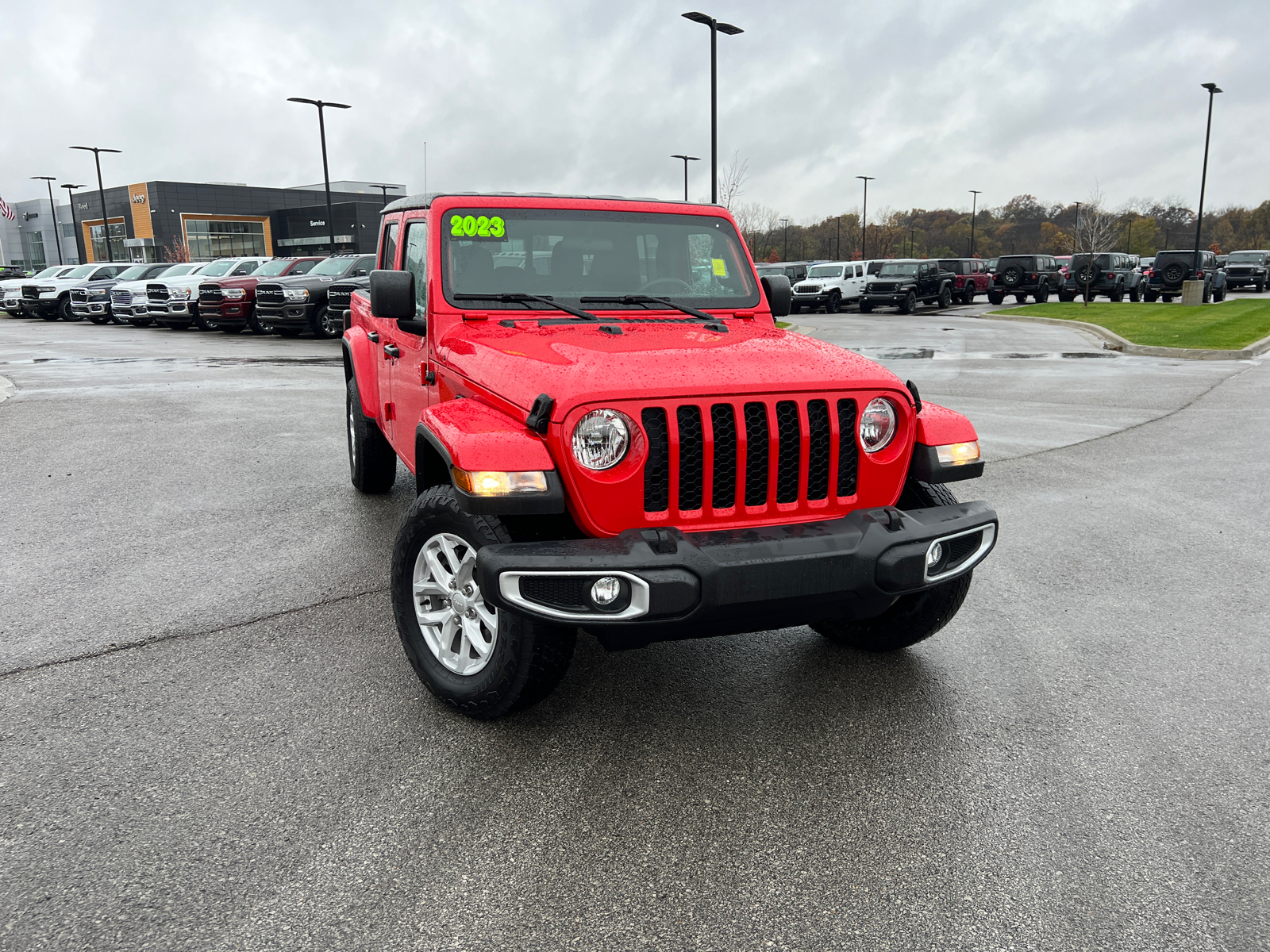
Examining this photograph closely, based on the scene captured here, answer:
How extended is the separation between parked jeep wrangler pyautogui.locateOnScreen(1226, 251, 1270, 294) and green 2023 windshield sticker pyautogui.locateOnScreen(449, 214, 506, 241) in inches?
2050

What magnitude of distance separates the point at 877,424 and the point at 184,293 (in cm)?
2520

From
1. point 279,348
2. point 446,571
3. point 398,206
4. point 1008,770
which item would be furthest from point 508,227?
point 279,348

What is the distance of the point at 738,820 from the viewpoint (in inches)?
116

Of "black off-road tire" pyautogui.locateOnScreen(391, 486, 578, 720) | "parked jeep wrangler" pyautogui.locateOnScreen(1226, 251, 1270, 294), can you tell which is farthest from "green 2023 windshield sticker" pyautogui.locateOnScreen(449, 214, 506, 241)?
"parked jeep wrangler" pyautogui.locateOnScreen(1226, 251, 1270, 294)

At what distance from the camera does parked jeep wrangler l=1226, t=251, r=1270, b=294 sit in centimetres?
4656

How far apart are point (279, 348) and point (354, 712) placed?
1728 centimetres

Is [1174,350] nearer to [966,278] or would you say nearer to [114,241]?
[966,278]

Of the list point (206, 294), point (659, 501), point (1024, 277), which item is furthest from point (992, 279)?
point (659, 501)

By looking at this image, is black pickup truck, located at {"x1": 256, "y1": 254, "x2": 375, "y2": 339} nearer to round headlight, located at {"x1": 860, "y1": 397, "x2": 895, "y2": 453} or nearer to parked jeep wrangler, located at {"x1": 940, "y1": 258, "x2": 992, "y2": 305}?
round headlight, located at {"x1": 860, "y1": 397, "x2": 895, "y2": 453}

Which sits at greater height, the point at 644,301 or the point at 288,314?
the point at 644,301

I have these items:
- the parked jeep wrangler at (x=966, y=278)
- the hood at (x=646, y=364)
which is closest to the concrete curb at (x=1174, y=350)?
the parked jeep wrangler at (x=966, y=278)

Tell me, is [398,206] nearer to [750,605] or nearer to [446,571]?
[446,571]

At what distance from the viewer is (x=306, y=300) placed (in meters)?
20.3

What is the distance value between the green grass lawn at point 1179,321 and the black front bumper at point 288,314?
17.0 meters
